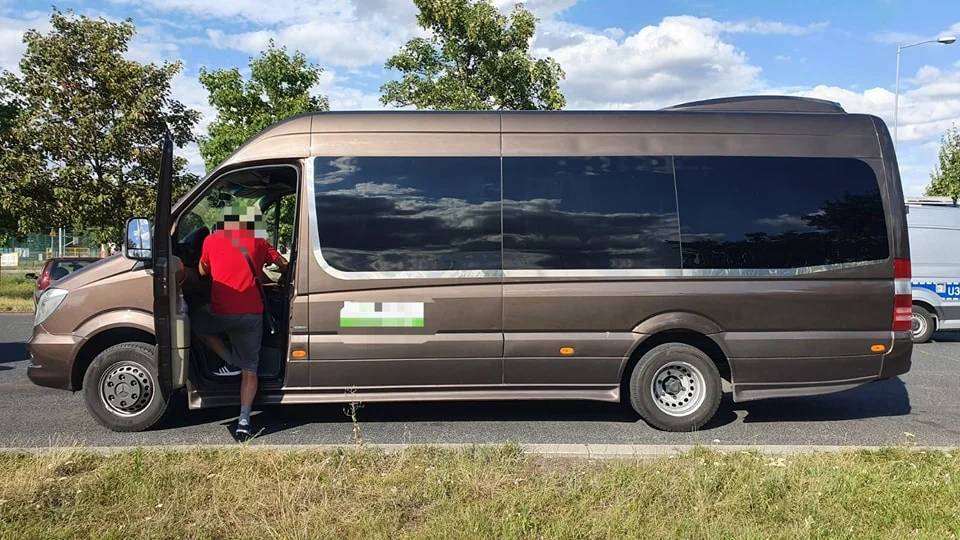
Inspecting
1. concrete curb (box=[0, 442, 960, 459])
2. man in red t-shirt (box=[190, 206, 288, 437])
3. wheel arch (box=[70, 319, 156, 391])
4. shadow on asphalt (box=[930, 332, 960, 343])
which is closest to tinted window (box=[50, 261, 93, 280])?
wheel arch (box=[70, 319, 156, 391])

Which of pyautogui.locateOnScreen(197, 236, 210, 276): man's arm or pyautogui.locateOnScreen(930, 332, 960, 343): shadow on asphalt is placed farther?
pyautogui.locateOnScreen(930, 332, 960, 343): shadow on asphalt

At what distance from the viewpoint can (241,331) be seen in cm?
565

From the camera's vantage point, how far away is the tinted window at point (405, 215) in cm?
575

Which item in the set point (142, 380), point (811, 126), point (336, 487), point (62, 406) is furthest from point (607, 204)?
point (62, 406)

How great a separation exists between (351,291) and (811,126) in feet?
13.7

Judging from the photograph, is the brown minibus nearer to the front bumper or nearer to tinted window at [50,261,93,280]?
the front bumper

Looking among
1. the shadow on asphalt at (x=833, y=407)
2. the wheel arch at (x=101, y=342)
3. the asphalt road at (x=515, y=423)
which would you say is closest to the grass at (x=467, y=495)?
the asphalt road at (x=515, y=423)

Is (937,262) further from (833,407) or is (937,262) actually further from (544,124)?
(544,124)

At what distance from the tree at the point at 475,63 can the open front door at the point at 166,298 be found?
502 inches

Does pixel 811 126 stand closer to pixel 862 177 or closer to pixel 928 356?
pixel 862 177

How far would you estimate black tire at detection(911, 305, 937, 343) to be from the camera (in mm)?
12547

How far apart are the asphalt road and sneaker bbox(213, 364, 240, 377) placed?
50 centimetres

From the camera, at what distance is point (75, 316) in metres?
5.70

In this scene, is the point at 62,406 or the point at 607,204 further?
the point at 62,406
